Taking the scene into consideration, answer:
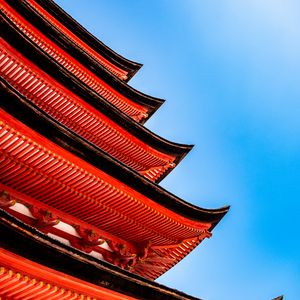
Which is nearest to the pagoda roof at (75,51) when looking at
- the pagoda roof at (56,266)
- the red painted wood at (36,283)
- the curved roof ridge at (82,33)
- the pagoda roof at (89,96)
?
the pagoda roof at (89,96)

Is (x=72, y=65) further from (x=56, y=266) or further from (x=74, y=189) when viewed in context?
(x=56, y=266)

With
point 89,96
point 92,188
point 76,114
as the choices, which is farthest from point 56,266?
point 76,114

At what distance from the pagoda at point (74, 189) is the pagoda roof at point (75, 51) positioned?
4cm

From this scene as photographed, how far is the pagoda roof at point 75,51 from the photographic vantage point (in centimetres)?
1174

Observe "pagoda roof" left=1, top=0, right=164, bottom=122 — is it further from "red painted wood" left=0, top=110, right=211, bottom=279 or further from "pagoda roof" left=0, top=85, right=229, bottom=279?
"red painted wood" left=0, top=110, right=211, bottom=279

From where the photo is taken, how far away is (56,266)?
5.19 meters

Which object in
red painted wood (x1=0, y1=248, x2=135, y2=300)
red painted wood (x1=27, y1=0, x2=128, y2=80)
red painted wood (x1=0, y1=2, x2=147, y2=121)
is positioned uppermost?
red painted wood (x1=27, y1=0, x2=128, y2=80)

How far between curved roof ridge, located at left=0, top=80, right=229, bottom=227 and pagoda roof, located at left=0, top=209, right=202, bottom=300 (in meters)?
2.36

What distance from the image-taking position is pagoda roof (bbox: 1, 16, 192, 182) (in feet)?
30.2

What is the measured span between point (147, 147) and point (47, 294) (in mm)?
7175

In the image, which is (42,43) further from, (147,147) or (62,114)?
(147,147)

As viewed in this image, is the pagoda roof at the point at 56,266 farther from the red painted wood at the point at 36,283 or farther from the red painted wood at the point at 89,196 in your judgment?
the red painted wood at the point at 89,196

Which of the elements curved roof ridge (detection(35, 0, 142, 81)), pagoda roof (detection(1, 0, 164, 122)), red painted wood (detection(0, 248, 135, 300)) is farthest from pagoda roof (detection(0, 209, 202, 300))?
curved roof ridge (detection(35, 0, 142, 81))

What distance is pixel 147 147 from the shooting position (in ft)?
39.7
